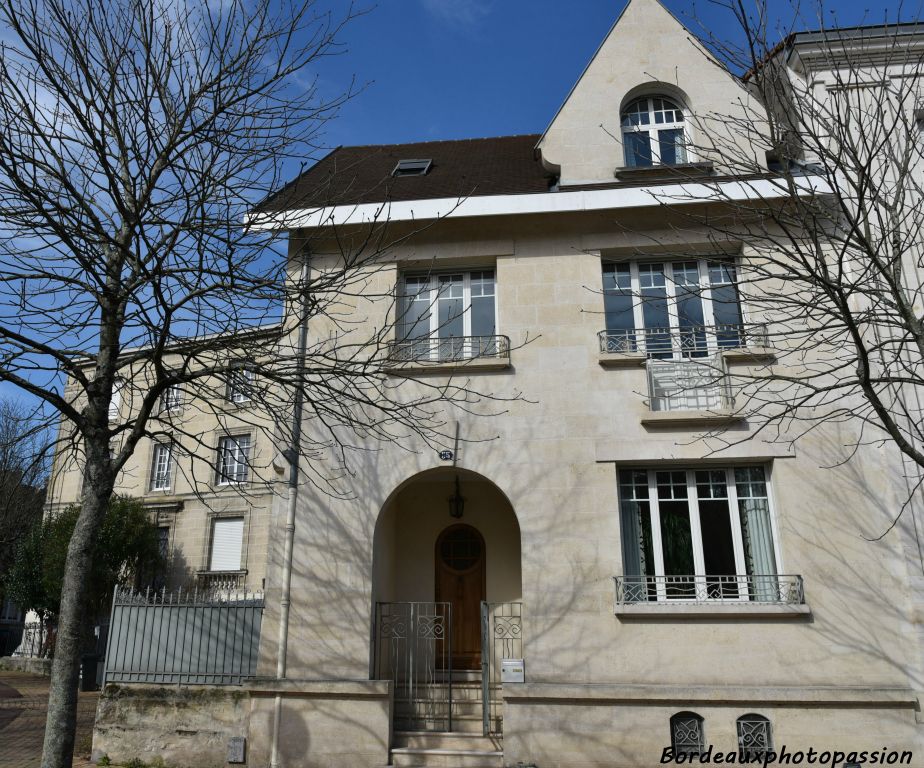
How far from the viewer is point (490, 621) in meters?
11.8

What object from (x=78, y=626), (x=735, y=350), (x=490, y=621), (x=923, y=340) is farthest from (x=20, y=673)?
(x=923, y=340)

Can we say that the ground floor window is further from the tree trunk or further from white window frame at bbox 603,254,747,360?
the tree trunk

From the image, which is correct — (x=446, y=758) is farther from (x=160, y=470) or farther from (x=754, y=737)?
(x=160, y=470)

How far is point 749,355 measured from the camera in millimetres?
10492

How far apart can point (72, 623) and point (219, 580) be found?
21.2 meters

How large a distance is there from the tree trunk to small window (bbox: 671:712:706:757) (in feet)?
21.4

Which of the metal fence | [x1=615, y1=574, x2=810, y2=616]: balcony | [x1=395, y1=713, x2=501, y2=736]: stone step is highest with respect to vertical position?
[x1=615, y1=574, x2=810, y2=616]: balcony

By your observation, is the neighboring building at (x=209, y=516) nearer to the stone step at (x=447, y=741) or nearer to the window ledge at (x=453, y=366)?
the window ledge at (x=453, y=366)

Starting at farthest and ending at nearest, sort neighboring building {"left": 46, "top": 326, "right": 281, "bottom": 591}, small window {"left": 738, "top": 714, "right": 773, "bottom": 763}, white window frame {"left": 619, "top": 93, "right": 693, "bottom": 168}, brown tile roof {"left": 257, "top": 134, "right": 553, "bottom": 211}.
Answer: neighboring building {"left": 46, "top": 326, "right": 281, "bottom": 591} → white window frame {"left": 619, "top": 93, "right": 693, "bottom": 168} → brown tile roof {"left": 257, "top": 134, "right": 553, "bottom": 211} → small window {"left": 738, "top": 714, "right": 773, "bottom": 763}

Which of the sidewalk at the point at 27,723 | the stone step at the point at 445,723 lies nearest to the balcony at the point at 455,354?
the stone step at the point at 445,723

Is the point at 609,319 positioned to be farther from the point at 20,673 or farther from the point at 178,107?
the point at 20,673

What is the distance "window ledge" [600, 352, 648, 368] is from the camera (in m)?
10.7

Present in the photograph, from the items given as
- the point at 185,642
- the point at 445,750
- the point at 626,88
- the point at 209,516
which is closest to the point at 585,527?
the point at 445,750

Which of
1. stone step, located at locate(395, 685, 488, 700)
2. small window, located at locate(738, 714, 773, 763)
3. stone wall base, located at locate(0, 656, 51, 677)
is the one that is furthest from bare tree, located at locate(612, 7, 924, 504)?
stone wall base, located at locate(0, 656, 51, 677)
